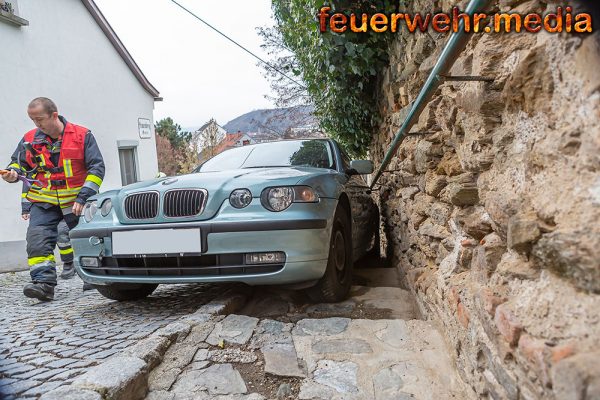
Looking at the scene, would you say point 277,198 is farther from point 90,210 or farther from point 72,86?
point 72,86

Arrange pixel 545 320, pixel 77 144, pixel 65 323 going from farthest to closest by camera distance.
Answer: pixel 77 144 → pixel 65 323 → pixel 545 320

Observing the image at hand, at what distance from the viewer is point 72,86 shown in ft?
25.8

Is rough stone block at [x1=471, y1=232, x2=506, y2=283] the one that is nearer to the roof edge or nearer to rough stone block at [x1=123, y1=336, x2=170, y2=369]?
rough stone block at [x1=123, y1=336, x2=170, y2=369]

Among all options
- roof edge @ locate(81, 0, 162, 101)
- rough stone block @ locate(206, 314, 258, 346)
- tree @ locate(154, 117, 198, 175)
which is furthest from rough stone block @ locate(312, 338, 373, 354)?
tree @ locate(154, 117, 198, 175)

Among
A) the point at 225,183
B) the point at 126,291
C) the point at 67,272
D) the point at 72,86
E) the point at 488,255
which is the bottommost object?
the point at 67,272

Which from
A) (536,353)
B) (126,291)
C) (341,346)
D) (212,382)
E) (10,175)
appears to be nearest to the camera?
(536,353)

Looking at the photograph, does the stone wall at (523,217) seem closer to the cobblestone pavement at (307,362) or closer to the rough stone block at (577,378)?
the rough stone block at (577,378)

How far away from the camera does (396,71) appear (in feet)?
10.9

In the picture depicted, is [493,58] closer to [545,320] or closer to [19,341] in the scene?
[545,320]

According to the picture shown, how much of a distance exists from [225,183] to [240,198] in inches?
6.4

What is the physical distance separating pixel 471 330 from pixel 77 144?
3.40 meters

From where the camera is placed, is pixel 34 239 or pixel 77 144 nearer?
pixel 34 239

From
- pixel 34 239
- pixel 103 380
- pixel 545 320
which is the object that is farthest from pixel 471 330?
pixel 34 239

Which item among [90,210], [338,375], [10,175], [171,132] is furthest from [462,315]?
[171,132]
